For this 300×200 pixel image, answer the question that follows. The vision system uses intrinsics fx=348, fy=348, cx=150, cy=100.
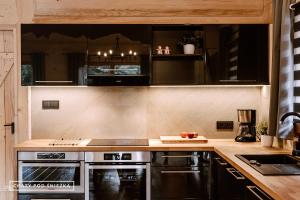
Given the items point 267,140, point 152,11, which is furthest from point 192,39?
point 267,140

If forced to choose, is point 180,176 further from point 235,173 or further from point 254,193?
point 254,193

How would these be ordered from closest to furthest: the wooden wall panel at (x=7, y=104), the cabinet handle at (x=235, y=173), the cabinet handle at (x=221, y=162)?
the cabinet handle at (x=235, y=173), the cabinet handle at (x=221, y=162), the wooden wall panel at (x=7, y=104)

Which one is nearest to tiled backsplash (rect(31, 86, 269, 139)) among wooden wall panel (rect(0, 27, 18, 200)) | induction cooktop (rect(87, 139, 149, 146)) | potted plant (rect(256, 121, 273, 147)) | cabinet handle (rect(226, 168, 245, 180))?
induction cooktop (rect(87, 139, 149, 146))

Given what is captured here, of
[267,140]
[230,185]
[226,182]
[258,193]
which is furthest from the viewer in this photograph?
[267,140]

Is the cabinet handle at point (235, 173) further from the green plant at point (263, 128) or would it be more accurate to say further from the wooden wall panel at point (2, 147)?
the wooden wall panel at point (2, 147)

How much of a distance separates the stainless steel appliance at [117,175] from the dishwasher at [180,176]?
0.28ft

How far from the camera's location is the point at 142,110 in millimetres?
3893

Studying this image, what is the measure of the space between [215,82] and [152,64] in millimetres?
680

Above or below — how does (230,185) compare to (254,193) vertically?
below

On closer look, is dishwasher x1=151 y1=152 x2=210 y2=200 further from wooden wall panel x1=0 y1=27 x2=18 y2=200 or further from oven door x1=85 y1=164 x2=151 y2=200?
wooden wall panel x1=0 y1=27 x2=18 y2=200

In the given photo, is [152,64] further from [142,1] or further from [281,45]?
[281,45]

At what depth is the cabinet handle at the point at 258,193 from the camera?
1.87m

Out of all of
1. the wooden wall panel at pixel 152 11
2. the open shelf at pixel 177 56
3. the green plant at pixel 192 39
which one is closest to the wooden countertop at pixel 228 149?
the open shelf at pixel 177 56

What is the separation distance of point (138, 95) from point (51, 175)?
126 centimetres
